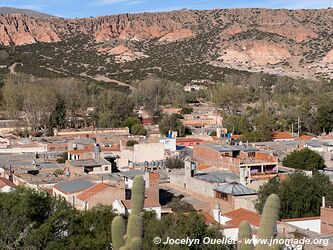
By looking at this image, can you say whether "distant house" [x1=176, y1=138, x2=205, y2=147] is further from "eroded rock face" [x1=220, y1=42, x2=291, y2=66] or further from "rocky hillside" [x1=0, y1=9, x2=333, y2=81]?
"eroded rock face" [x1=220, y1=42, x2=291, y2=66]

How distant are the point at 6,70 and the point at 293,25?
60.9 meters

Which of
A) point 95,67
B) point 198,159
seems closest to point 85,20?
point 95,67

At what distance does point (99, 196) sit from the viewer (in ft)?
83.5

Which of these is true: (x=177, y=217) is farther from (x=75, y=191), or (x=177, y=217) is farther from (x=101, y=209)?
(x=75, y=191)

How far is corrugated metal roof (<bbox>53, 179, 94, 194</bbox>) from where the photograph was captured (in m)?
26.9

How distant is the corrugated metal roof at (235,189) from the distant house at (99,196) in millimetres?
4441

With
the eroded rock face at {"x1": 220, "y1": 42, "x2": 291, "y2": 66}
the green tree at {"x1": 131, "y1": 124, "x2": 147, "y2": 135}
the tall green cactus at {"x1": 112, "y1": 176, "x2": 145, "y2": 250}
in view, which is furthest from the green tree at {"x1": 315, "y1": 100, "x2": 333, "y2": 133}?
the eroded rock face at {"x1": 220, "y1": 42, "x2": 291, "y2": 66}

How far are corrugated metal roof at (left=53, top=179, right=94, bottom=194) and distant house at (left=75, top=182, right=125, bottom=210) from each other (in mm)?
972

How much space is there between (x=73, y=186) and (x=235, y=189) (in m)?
6.77

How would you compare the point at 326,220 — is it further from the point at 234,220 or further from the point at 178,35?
the point at 178,35

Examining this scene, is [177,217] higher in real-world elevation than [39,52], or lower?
lower

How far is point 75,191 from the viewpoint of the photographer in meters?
26.6

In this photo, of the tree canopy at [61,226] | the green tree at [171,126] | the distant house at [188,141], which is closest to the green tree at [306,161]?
the distant house at [188,141]

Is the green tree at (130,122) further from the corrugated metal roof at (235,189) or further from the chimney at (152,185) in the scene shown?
the corrugated metal roof at (235,189)
